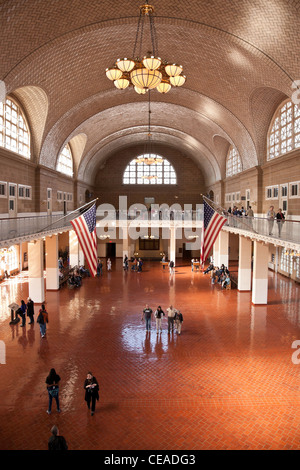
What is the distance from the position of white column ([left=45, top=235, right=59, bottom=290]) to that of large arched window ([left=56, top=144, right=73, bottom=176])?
8.28m

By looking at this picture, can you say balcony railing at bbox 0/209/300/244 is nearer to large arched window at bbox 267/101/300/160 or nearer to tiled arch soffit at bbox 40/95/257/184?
large arched window at bbox 267/101/300/160

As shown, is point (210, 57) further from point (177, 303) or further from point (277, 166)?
point (177, 303)

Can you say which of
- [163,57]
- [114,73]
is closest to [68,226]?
[163,57]

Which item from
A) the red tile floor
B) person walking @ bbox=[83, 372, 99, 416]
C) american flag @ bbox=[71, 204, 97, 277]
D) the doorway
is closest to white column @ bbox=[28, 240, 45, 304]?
the red tile floor

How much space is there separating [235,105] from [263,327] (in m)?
12.1

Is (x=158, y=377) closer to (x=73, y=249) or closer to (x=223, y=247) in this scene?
(x=223, y=247)

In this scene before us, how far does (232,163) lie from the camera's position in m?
27.6

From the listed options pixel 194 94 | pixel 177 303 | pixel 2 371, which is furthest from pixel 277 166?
pixel 2 371

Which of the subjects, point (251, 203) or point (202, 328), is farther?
point (251, 203)

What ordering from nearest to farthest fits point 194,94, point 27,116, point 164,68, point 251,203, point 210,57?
point 164,68 < point 210,57 < point 27,116 < point 194,94 < point 251,203

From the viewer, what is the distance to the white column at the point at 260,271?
629 inches

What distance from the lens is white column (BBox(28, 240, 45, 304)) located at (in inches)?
633

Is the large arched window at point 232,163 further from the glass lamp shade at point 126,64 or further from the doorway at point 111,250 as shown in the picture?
the glass lamp shade at point 126,64
